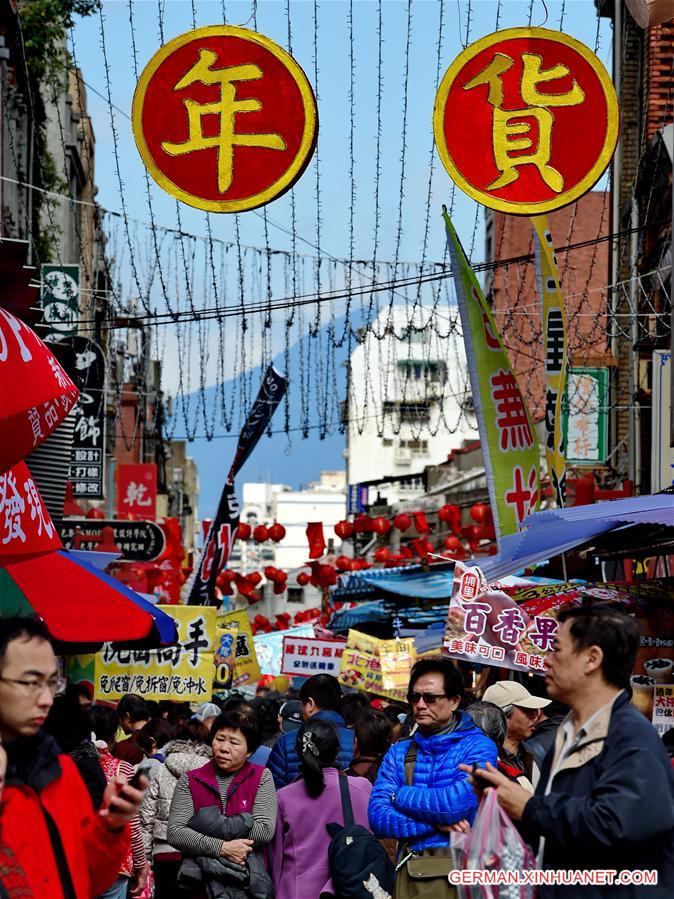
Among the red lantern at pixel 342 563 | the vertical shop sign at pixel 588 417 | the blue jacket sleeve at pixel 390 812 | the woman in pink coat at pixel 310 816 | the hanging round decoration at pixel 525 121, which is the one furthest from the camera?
the red lantern at pixel 342 563

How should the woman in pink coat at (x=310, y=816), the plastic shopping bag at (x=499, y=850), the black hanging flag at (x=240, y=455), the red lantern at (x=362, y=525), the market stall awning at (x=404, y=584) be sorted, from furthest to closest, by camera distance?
the red lantern at (x=362, y=525) < the market stall awning at (x=404, y=584) < the black hanging flag at (x=240, y=455) < the woman in pink coat at (x=310, y=816) < the plastic shopping bag at (x=499, y=850)

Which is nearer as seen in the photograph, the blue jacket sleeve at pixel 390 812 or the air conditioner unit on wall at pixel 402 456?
the blue jacket sleeve at pixel 390 812

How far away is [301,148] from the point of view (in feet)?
38.0

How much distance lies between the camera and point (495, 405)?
14156mm

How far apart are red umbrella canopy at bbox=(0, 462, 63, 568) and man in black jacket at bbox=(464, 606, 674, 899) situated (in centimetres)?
445

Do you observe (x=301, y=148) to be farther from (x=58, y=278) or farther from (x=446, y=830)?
(x=58, y=278)

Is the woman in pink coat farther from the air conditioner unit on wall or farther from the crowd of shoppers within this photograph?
the air conditioner unit on wall

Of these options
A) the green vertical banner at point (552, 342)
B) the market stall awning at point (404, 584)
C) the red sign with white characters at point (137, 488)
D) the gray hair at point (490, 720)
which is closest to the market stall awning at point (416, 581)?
the market stall awning at point (404, 584)

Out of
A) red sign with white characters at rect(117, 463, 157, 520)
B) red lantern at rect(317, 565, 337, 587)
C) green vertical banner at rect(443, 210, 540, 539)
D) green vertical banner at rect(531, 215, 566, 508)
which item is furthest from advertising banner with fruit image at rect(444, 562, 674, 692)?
red sign with white characters at rect(117, 463, 157, 520)

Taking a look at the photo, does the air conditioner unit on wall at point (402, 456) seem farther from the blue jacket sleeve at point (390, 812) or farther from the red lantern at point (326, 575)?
the blue jacket sleeve at point (390, 812)

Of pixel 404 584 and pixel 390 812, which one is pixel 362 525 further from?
pixel 390 812

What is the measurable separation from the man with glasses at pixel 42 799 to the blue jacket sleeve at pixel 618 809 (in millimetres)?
1349

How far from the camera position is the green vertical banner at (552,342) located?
569 inches

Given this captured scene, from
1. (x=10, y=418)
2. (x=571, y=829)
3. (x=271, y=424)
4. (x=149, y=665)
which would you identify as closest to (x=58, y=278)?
(x=271, y=424)
